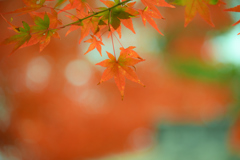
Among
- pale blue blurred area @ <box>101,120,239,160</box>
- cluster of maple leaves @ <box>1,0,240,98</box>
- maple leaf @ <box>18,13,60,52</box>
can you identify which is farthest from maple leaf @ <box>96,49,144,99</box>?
pale blue blurred area @ <box>101,120,239,160</box>

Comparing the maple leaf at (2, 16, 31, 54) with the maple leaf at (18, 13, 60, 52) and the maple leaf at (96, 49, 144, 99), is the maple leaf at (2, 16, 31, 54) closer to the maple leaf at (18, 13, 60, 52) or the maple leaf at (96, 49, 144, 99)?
the maple leaf at (18, 13, 60, 52)

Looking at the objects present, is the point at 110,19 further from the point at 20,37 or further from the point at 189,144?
the point at 189,144

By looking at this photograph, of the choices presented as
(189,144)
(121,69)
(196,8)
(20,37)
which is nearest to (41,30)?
(20,37)

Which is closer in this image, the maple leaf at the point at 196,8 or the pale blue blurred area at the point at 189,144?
the maple leaf at the point at 196,8

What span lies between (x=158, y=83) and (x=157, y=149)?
121 centimetres

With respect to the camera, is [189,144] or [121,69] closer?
[121,69]

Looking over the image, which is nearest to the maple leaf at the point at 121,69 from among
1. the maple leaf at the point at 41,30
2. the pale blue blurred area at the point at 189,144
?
the maple leaf at the point at 41,30

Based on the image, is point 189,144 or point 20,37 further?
point 189,144

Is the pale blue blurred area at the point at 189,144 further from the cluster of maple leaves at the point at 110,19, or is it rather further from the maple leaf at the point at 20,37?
the maple leaf at the point at 20,37

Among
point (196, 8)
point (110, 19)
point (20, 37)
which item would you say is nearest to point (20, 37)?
point (20, 37)

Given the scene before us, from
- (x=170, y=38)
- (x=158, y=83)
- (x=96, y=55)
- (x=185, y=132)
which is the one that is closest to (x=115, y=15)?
(x=96, y=55)

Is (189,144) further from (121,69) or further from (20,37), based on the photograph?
(20,37)

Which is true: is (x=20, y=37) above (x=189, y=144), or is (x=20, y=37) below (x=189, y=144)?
below

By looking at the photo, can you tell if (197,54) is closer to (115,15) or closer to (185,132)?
(185,132)
